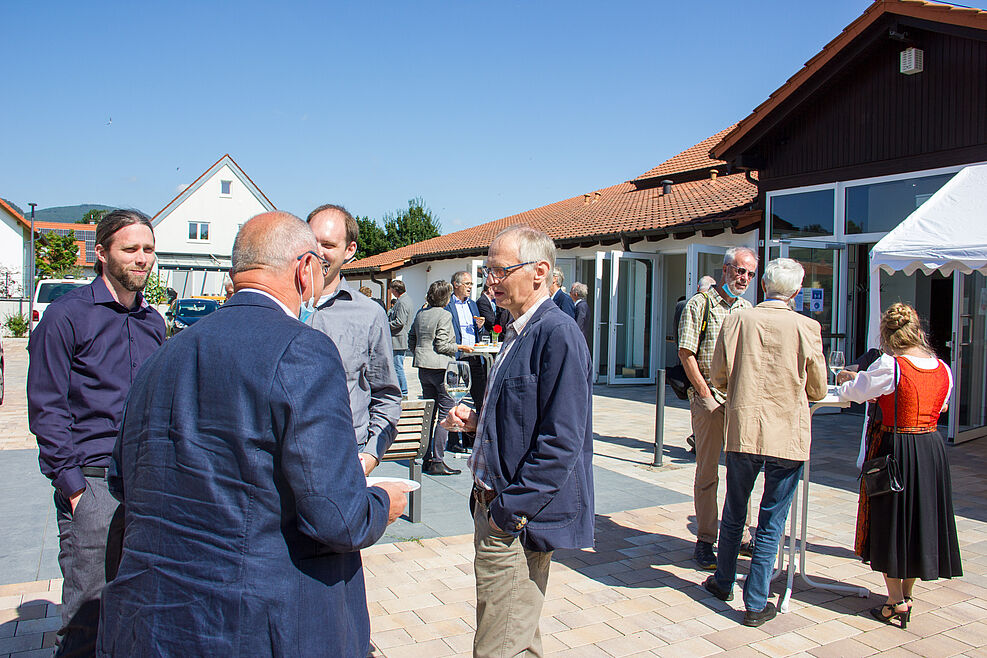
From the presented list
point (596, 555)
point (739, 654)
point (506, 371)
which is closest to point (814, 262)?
point (596, 555)

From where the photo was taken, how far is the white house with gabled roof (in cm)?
4303

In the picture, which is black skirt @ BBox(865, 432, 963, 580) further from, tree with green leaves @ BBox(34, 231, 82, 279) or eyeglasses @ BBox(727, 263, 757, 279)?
tree with green leaves @ BBox(34, 231, 82, 279)

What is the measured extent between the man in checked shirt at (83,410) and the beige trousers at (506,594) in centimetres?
138

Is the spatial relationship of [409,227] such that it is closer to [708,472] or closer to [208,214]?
[208,214]

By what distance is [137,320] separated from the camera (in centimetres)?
290

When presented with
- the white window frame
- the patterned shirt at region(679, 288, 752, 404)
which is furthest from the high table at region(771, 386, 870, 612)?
the white window frame

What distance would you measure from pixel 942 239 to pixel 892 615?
3.87 m

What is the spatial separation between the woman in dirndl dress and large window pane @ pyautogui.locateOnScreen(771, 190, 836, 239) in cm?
806

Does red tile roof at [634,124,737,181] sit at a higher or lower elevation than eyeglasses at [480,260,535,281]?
higher

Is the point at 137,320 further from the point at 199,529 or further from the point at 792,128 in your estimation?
the point at 792,128

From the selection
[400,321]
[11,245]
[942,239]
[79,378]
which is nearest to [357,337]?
[79,378]

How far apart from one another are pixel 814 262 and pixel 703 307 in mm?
7516

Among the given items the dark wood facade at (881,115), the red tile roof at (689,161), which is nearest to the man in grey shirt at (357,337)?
the dark wood facade at (881,115)

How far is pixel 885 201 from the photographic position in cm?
1057
